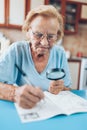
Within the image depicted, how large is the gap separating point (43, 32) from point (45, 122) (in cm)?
54

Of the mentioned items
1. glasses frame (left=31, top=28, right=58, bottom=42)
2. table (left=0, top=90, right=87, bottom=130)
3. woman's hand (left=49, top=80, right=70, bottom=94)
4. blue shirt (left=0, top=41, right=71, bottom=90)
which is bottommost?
table (left=0, top=90, right=87, bottom=130)

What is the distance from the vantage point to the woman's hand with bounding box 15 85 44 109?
0.82 metres

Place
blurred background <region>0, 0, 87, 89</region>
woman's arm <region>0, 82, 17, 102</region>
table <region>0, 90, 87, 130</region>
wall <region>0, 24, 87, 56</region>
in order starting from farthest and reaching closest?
wall <region>0, 24, 87, 56</region> < blurred background <region>0, 0, 87, 89</region> < woman's arm <region>0, 82, 17, 102</region> < table <region>0, 90, 87, 130</region>

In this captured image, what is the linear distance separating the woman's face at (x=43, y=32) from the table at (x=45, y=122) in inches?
16.8

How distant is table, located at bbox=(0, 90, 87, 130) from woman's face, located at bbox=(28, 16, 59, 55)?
0.43 m

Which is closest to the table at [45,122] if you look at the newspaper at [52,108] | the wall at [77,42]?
the newspaper at [52,108]

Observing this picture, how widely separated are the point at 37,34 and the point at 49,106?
437 millimetres

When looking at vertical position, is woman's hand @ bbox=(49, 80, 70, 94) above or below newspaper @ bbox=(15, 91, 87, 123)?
above

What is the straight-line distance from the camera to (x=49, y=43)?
113 cm

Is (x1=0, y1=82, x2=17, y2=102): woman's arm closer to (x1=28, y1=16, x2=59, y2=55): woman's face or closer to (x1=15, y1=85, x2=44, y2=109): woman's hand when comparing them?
(x1=15, y1=85, x2=44, y2=109): woman's hand

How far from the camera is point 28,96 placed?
2.69 feet

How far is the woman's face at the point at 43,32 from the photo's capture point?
108 centimetres

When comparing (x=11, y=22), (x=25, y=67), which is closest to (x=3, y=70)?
(x=25, y=67)

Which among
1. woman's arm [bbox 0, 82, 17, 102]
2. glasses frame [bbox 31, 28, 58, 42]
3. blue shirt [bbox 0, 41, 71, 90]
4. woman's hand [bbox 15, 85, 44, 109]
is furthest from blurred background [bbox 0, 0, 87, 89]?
woman's hand [bbox 15, 85, 44, 109]
